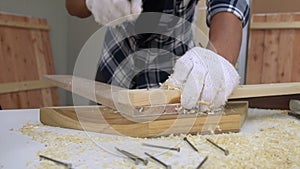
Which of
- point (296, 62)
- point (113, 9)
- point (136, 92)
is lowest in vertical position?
point (296, 62)

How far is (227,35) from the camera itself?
669 mm

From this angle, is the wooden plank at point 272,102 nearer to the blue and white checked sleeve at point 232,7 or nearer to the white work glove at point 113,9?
the blue and white checked sleeve at point 232,7

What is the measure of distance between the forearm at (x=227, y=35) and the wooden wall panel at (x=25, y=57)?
1685 mm

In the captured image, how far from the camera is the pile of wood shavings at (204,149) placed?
0.41 metres

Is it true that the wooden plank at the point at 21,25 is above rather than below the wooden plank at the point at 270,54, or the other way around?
above

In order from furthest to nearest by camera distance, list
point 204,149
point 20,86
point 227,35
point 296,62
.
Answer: point 296,62, point 20,86, point 227,35, point 204,149

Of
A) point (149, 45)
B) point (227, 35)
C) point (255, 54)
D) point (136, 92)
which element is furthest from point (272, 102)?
point (255, 54)

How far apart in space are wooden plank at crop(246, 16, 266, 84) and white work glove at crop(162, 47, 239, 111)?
1965 mm

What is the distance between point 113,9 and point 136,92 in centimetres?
15

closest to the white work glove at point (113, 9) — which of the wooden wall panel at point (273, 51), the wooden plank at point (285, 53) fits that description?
the wooden wall panel at point (273, 51)

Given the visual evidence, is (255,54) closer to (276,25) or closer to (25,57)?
(276,25)

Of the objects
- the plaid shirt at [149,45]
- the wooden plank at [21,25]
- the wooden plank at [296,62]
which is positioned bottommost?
the wooden plank at [296,62]

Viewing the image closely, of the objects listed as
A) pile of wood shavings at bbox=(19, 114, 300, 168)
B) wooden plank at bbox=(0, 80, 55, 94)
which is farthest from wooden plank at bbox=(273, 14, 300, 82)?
pile of wood shavings at bbox=(19, 114, 300, 168)

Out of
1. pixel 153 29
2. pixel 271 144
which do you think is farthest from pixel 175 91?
pixel 153 29
